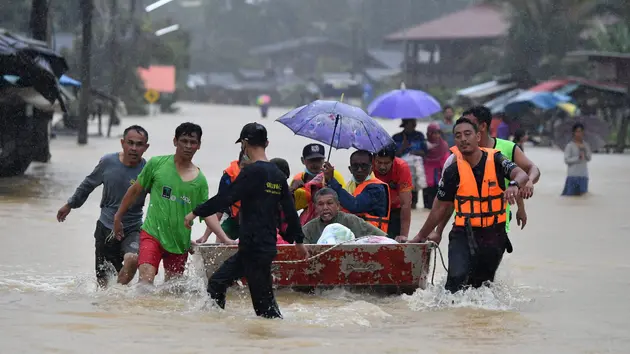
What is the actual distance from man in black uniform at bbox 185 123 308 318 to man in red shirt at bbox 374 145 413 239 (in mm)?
3388

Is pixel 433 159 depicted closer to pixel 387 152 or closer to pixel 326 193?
pixel 387 152

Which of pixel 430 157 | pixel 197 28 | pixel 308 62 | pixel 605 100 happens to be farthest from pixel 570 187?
pixel 197 28

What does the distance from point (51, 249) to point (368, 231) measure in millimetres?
4708

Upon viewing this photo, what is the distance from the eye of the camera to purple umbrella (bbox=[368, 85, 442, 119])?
16.1 m

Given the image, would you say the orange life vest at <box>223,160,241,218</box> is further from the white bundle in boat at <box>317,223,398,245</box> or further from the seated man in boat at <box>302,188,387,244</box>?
the white bundle in boat at <box>317,223,398,245</box>

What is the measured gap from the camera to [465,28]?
2753 inches

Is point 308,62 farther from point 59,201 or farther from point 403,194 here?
point 403,194

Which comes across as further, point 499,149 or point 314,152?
point 314,152

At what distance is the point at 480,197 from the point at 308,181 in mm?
2121

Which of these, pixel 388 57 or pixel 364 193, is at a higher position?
pixel 388 57

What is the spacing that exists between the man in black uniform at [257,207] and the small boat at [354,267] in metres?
1.40

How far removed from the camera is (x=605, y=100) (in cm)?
3984

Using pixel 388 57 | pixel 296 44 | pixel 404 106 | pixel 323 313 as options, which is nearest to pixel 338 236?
pixel 323 313

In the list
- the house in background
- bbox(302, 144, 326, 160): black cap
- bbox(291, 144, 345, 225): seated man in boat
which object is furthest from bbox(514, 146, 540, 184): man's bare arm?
the house in background
